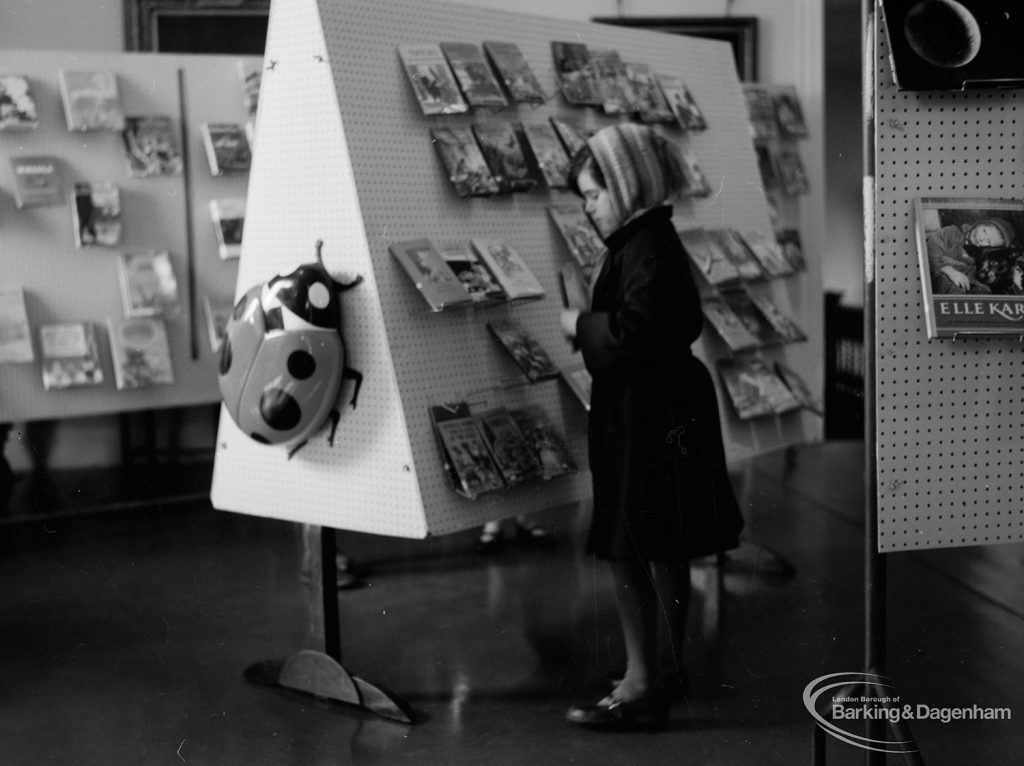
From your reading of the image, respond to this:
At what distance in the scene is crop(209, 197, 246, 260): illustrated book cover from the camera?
4965 mm

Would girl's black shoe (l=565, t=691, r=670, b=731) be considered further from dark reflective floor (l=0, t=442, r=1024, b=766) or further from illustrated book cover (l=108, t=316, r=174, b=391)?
illustrated book cover (l=108, t=316, r=174, b=391)

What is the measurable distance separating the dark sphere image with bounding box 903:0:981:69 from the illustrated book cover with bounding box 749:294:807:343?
2159 millimetres

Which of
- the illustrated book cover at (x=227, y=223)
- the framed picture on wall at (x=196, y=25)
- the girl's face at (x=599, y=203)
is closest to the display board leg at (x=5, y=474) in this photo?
the illustrated book cover at (x=227, y=223)

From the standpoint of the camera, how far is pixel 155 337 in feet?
15.9

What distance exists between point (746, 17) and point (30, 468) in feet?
15.1

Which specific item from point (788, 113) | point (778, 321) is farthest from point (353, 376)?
point (788, 113)

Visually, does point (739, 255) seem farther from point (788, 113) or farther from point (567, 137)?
point (788, 113)

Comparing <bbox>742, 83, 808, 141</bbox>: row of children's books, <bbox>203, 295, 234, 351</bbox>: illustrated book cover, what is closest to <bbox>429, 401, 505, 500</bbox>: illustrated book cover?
<bbox>203, 295, 234, 351</bbox>: illustrated book cover

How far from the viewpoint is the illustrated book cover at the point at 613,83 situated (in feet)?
12.1

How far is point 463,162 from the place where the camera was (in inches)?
122

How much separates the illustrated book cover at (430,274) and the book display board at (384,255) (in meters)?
0.03

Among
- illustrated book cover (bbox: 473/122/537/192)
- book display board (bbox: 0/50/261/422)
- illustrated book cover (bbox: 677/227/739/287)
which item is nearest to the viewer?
illustrated book cover (bbox: 473/122/537/192)

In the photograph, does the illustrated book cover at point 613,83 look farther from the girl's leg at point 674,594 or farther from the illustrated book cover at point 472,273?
the girl's leg at point 674,594

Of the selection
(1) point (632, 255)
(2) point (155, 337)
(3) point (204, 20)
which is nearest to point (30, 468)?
(2) point (155, 337)
